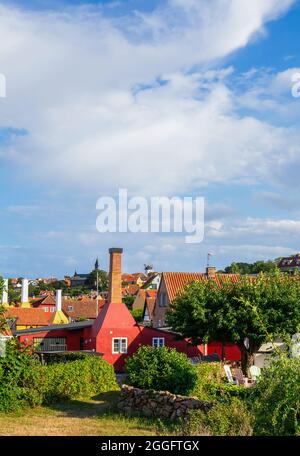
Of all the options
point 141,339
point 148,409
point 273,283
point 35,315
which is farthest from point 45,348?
point 35,315

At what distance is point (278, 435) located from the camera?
12703 millimetres

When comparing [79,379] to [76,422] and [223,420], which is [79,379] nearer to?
[76,422]

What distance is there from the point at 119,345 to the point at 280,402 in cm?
2511

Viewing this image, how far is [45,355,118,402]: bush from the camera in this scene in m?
20.3

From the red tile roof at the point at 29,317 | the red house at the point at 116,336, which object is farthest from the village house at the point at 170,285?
the red tile roof at the point at 29,317

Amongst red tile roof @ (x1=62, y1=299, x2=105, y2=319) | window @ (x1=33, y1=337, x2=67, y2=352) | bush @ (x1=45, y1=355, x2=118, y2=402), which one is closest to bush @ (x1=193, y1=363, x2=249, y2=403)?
bush @ (x1=45, y1=355, x2=118, y2=402)

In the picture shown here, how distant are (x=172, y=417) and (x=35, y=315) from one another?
52238 mm

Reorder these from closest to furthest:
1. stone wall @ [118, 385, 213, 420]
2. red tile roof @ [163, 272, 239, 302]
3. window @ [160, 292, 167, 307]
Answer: stone wall @ [118, 385, 213, 420]
red tile roof @ [163, 272, 239, 302]
window @ [160, 292, 167, 307]

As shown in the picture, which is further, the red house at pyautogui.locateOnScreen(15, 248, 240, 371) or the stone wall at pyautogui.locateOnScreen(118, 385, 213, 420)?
the red house at pyautogui.locateOnScreen(15, 248, 240, 371)

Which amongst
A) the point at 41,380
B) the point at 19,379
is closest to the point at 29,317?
the point at 41,380

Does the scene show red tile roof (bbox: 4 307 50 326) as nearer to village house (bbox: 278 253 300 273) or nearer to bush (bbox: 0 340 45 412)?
bush (bbox: 0 340 45 412)

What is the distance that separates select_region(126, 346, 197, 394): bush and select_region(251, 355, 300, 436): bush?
5.69 meters

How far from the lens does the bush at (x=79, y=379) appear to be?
2031 centimetres

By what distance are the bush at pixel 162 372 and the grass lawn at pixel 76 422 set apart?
4.08 feet
